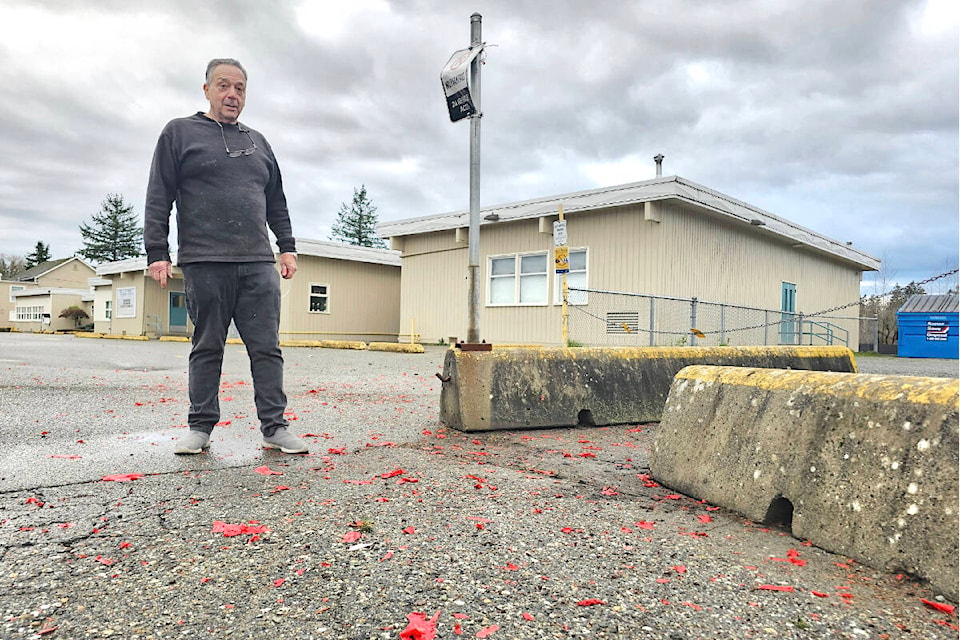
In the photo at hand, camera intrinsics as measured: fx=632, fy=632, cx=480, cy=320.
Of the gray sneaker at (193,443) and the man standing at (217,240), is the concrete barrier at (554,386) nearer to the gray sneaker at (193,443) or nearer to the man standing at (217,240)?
the man standing at (217,240)

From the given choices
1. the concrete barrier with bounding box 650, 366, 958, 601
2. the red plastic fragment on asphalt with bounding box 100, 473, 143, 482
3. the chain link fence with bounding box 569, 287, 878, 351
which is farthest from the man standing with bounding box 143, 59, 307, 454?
the chain link fence with bounding box 569, 287, 878, 351

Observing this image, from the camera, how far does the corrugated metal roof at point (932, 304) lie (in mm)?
16547

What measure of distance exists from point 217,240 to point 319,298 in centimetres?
1941

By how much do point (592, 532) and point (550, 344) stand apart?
1320 centimetres

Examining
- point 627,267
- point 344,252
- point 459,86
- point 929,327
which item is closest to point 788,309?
point 929,327

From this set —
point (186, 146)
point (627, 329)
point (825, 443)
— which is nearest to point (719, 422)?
point (825, 443)

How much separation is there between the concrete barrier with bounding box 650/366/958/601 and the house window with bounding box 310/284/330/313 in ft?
67.0

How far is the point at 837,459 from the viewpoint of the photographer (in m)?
2.11

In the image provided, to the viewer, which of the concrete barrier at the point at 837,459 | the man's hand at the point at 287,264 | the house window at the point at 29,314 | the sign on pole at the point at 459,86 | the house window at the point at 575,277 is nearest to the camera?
the concrete barrier at the point at 837,459

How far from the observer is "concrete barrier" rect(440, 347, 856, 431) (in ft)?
13.8

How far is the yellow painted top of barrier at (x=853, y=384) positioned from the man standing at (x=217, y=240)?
7.27 ft

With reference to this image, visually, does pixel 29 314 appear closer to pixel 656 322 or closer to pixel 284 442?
pixel 656 322

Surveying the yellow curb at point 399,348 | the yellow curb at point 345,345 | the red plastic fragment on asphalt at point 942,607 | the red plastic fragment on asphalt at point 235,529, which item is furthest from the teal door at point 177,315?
the red plastic fragment on asphalt at point 942,607

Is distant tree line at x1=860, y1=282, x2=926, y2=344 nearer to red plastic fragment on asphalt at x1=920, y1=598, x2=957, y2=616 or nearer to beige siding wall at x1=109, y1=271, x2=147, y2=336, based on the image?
red plastic fragment on asphalt at x1=920, y1=598, x2=957, y2=616
